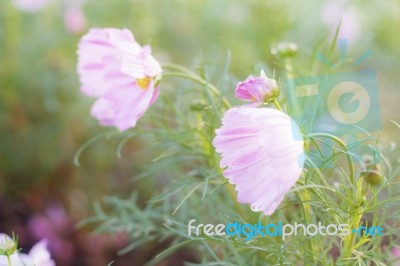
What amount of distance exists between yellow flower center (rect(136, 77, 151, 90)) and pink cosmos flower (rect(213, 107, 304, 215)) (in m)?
0.17

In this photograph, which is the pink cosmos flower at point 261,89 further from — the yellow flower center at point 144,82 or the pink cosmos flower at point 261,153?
the yellow flower center at point 144,82

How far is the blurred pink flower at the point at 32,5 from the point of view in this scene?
1.76 metres

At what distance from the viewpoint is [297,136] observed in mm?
592

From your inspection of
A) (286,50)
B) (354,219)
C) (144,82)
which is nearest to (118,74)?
(144,82)

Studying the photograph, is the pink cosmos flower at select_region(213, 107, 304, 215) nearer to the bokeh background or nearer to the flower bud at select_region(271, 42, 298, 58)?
the flower bud at select_region(271, 42, 298, 58)

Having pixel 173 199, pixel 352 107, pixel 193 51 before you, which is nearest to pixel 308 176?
pixel 352 107

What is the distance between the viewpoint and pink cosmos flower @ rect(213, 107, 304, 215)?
0.58 meters

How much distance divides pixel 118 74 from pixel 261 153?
0.86ft

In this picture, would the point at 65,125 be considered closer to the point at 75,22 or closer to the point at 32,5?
the point at 75,22

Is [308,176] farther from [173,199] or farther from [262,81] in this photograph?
[173,199]

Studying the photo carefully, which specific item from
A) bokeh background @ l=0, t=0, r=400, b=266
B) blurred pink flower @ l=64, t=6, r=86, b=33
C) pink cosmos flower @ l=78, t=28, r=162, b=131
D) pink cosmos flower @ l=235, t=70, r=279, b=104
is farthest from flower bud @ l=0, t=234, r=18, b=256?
blurred pink flower @ l=64, t=6, r=86, b=33

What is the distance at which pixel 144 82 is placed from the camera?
77 cm

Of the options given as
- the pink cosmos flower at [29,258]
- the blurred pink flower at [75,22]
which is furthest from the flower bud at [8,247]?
the blurred pink flower at [75,22]

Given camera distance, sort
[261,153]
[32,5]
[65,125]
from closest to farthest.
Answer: [261,153] < [65,125] < [32,5]
